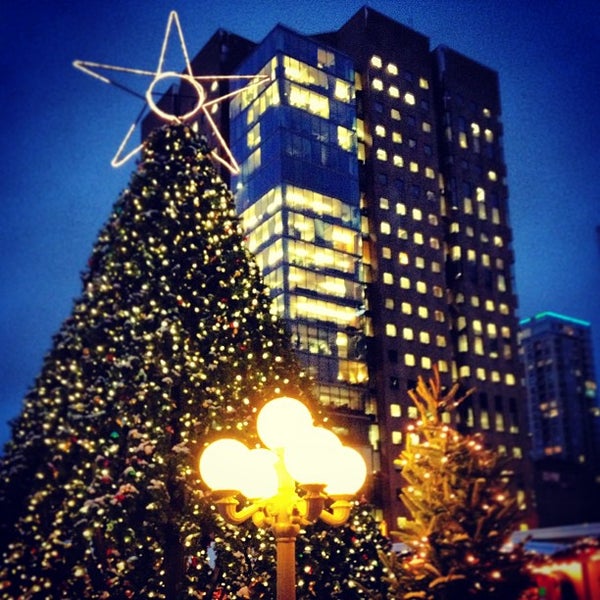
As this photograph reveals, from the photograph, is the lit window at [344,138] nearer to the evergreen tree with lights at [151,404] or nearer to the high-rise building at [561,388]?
the evergreen tree with lights at [151,404]

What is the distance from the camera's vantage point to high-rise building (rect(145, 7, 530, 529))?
5381 centimetres

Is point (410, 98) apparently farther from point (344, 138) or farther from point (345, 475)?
point (345, 475)

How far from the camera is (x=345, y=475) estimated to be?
5.35 meters

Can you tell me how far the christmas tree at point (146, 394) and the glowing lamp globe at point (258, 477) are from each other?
19.3 feet

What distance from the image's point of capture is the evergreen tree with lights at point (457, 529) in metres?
10.9

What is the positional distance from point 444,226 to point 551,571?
53528mm

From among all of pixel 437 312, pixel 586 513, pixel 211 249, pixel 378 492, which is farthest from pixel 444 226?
pixel 211 249

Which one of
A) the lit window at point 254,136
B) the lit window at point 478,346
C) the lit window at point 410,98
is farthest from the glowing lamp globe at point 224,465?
the lit window at point 410,98

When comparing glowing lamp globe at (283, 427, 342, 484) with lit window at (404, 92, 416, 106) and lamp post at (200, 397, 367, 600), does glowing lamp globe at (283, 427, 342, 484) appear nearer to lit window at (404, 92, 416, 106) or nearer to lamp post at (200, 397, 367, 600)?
lamp post at (200, 397, 367, 600)

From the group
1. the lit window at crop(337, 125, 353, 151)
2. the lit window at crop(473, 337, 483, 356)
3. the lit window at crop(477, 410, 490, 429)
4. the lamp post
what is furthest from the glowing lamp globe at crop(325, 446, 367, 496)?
the lit window at crop(473, 337, 483, 356)

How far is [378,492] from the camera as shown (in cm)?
5456

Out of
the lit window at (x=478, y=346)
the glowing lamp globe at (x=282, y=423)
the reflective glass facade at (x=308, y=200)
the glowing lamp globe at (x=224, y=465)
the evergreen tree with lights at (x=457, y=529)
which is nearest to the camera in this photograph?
the glowing lamp globe at (x=282, y=423)

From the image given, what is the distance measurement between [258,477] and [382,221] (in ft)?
194

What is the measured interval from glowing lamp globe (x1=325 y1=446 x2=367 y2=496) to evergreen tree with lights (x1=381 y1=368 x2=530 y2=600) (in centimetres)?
603
